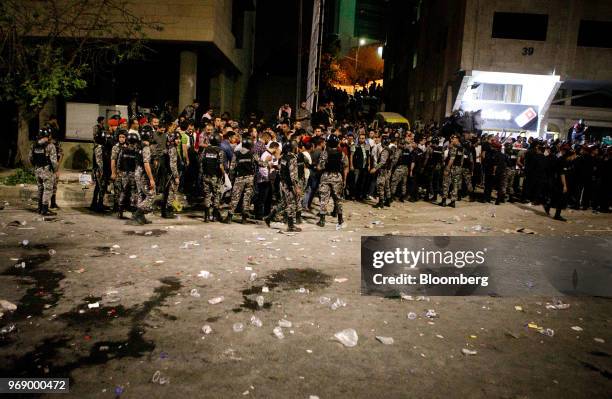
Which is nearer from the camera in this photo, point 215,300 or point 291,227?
point 215,300

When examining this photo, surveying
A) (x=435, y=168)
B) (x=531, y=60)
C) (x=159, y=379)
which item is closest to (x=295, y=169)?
(x=159, y=379)

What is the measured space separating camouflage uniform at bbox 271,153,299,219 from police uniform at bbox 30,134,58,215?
4956mm

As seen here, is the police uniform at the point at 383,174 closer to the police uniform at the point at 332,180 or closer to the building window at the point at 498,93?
the police uniform at the point at 332,180

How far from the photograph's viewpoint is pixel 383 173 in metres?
12.8

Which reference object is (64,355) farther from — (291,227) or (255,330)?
(291,227)

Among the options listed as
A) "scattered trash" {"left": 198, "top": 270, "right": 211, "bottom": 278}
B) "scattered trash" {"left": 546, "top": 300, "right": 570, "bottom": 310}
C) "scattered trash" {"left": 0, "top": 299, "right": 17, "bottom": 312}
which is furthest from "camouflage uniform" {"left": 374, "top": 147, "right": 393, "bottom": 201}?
"scattered trash" {"left": 0, "top": 299, "right": 17, "bottom": 312}

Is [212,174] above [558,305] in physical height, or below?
above

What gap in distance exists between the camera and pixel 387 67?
50062 mm

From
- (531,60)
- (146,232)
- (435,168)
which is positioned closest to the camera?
(146,232)

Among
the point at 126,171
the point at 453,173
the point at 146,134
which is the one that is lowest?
the point at 126,171

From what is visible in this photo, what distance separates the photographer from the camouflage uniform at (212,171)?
31.1ft

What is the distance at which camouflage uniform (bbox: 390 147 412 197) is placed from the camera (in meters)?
13.4

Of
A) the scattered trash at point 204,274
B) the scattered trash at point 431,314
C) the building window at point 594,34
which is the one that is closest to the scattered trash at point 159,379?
the scattered trash at point 204,274

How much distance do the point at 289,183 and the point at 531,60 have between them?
793 inches
